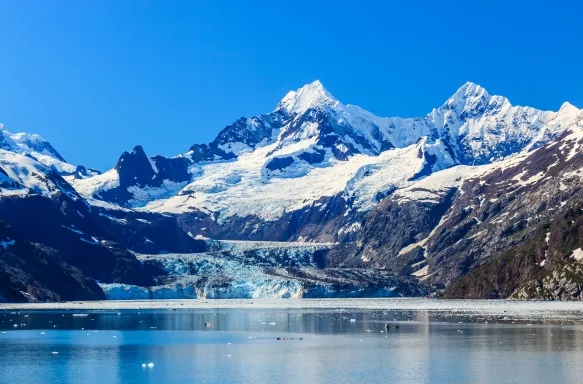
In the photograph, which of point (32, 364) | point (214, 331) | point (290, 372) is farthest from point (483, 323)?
point (32, 364)

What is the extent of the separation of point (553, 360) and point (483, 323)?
59.8 metres

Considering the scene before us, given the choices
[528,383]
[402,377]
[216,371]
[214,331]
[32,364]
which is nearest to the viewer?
[528,383]

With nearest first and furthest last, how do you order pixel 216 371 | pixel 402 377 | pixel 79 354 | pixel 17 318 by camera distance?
pixel 402 377
pixel 216 371
pixel 79 354
pixel 17 318

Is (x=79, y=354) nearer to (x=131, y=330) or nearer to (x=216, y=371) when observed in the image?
(x=216, y=371)

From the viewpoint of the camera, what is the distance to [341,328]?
Answer: 496ft

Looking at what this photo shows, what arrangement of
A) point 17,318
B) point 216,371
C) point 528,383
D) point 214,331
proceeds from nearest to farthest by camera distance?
point 528,383 → point 216,371 → point 214,331 → point 17,318

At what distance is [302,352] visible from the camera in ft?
357

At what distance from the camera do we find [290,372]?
90.4 metres

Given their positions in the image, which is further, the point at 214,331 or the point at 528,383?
the point at 214,331

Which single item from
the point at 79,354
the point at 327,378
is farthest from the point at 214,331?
the point at 327,378

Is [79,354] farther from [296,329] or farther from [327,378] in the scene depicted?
[296,329]

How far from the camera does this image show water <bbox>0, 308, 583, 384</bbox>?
87375 millimetres

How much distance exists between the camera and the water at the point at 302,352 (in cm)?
8738

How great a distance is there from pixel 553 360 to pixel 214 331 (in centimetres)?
6781
